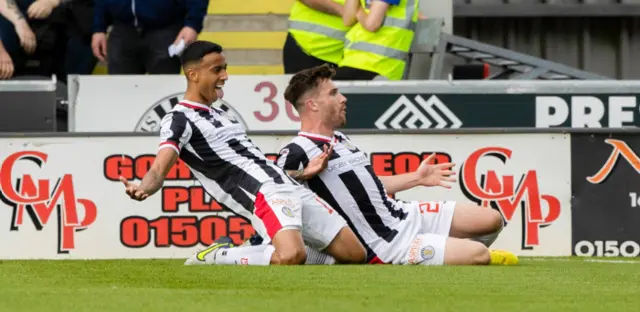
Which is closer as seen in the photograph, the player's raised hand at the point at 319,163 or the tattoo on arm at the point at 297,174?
the player's raised hand at the point at 319,163

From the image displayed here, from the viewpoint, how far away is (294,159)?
31.5 ft

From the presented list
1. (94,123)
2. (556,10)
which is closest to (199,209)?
(94,123)

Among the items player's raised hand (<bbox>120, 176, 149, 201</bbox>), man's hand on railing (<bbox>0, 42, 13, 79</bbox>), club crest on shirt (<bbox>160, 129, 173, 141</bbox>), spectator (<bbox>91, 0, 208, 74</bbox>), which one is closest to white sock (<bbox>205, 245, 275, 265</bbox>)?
club crest on shirt (<bbox>160, 129, 173, 141</bbox>)

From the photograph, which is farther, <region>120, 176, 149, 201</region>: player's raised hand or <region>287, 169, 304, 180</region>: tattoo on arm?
<region>287, 169, 304, 180</region>: tattoo on arm

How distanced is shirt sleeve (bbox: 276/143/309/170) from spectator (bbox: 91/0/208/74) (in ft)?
9.79

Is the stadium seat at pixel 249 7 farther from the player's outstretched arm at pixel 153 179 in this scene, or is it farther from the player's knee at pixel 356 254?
the player's outstretched arm at pixel 153 179

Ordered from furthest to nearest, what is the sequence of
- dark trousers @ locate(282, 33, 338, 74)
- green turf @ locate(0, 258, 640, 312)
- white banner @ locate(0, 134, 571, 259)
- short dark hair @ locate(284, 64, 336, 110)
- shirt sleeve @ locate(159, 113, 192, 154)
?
dark trousers @ locate(282, 33, 338, 74) < white banner @ locate(0, 134, 571, 259) < short dark hair @ locate(284, 64, 336, 110) < shirt sleeve @ locate(159, 113, 192, 154) < green turf @ locate(0, 258, 640, 312)

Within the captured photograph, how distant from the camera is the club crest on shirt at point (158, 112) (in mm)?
11773

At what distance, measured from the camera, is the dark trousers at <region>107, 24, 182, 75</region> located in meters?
12.6

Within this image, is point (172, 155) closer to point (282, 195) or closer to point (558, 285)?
point (282, 195)

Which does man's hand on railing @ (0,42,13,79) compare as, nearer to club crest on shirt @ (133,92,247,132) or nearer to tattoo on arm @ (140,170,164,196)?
club crest on shirt @ (133,92,247,132)

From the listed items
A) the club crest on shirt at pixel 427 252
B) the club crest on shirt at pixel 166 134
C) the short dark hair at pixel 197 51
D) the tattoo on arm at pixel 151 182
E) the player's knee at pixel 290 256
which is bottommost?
the player's knee at pixel 290 256

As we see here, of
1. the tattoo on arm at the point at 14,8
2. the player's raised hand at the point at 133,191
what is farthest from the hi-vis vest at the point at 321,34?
the player's raised hand at the point at 133,191

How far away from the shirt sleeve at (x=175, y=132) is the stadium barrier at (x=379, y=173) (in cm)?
202
